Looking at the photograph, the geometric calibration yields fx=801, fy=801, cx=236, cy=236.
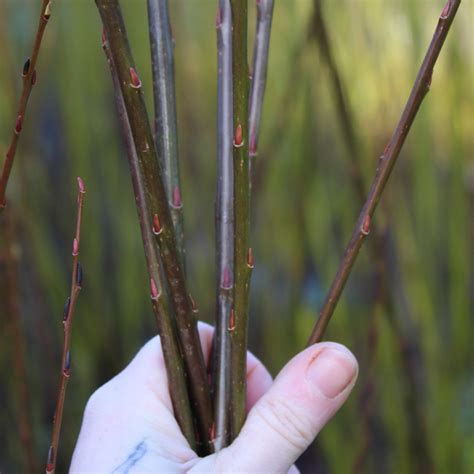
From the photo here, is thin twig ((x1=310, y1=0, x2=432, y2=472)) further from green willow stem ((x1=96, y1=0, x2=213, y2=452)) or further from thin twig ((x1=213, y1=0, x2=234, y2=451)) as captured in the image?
green willow stem ((x1=96, y1=0, x2=213, y2=452))

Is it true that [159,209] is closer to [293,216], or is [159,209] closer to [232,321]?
[232,321]

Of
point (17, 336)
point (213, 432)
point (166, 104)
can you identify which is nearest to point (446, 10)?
point (166, 104)

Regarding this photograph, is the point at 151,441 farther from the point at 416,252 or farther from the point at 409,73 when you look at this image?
the point at 409,73

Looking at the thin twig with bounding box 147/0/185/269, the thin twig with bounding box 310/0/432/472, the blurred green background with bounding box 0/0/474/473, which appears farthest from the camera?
the blurred green background with bounding box 0/0/474/473

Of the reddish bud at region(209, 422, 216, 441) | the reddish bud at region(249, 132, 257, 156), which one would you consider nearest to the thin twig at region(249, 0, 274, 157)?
the reddish bud at region(249, 132, 257, 156)

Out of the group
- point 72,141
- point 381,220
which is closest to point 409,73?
point 381,220
